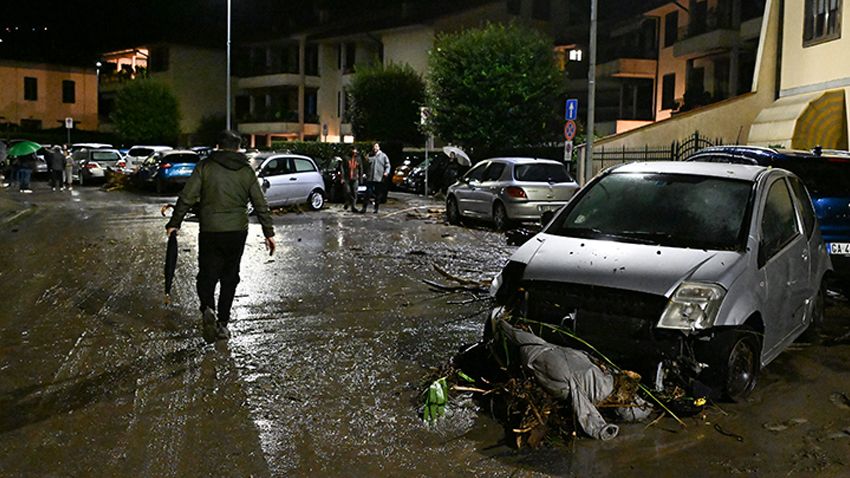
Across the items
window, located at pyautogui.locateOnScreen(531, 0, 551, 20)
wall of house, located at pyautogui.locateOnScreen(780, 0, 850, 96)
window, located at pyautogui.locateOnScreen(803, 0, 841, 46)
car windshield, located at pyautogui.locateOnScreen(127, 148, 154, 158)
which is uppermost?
window, located at pyautogui.locateOnScreen(531, 0, 551, 20)

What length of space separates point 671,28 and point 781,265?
138ft

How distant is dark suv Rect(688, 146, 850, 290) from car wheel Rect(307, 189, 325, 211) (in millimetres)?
14731

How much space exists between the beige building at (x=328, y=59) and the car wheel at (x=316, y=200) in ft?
79.3

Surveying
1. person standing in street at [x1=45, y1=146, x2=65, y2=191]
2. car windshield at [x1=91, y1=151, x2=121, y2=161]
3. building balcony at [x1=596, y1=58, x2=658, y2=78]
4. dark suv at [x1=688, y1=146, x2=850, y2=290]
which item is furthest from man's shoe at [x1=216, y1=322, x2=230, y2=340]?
building balcony at [x1=596, y1=58, x2=658, y2=78]

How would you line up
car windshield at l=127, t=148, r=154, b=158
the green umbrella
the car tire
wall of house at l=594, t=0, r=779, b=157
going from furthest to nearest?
car windshield at l=127, t=148, r=154, b=158
the green umbrella
wall of house at l=594, t=0, r=779, b=157
the car tire

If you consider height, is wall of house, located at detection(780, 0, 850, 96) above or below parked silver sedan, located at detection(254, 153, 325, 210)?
above

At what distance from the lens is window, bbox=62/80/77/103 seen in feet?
238

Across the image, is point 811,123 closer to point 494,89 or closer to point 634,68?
point 494,89

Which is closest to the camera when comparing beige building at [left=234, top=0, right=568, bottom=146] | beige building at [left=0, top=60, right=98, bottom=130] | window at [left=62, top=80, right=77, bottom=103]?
beige building at [left=234, top=0, right=568, bottom=146]

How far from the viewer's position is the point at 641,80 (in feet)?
161

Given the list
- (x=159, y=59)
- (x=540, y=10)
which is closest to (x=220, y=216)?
(x=540, y=10)

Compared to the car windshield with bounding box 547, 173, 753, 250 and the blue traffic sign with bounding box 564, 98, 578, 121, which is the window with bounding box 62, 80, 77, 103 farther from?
the car windshield with bounding box 547, 173, 753, 250

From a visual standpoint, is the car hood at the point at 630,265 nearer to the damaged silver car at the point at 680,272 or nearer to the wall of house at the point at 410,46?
the damaged silver car at the point at 680,272

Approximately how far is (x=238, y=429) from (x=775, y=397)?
13.0ft
